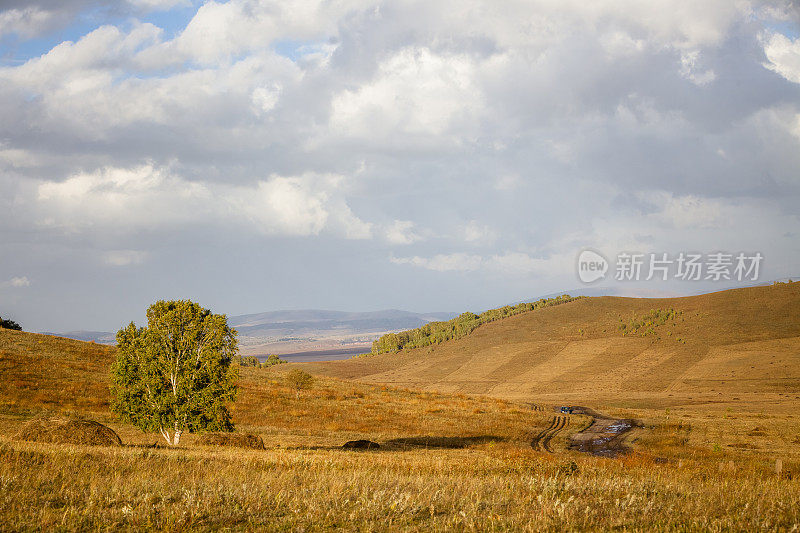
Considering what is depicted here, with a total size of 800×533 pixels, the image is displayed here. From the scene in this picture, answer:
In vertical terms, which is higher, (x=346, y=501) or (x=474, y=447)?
(x=346, y=501)

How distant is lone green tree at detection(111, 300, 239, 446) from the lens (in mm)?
25562

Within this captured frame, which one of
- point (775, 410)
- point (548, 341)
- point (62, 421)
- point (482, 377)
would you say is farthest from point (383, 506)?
point (548, 341)

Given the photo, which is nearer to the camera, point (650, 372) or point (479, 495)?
point (479, 495)

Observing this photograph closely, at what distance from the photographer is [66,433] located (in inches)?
800

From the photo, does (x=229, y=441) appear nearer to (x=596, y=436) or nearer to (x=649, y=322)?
(x=596, y=436)

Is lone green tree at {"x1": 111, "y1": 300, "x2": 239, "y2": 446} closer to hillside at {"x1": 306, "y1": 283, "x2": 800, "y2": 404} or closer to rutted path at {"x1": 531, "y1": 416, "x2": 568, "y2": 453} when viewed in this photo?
rutted path at {"x1": 531, "y1": 416, "x2": 568, "y2": 453}

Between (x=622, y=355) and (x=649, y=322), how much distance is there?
22500mm

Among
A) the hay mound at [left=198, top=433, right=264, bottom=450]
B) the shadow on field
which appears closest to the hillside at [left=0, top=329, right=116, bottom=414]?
the hay mound at [left=198, top=433, right=264, bottom=450]

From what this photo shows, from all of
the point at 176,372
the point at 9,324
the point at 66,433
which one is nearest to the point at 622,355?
the point at 176,372

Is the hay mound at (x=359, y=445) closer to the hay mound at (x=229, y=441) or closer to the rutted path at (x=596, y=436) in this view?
the hay mound at (x=229, y=441)

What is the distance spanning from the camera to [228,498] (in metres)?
9.12

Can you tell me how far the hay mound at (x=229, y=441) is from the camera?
973 inches

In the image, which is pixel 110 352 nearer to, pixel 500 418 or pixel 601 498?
pixel 500 418

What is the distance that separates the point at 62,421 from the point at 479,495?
1950 cm
